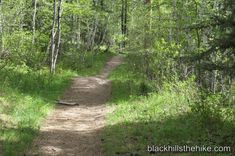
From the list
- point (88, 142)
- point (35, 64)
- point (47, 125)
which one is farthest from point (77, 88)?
point (88, 142)

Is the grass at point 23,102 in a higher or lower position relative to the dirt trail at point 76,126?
higher

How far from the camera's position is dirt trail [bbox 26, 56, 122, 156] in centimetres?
904

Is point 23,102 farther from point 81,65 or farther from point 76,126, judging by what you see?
point 81,65

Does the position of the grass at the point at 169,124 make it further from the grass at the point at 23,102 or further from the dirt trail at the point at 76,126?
the grass at the point at 23,102

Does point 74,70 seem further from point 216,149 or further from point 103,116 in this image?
point 216,149

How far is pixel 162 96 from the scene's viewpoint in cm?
1320

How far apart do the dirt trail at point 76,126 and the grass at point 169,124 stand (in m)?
0.44

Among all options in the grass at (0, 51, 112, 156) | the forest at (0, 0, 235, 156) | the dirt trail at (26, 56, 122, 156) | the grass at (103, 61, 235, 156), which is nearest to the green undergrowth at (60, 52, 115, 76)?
the forest at (0, 0, 235, 156)

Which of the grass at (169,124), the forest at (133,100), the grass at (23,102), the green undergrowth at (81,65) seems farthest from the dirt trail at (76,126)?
the green undergrowth at (81,65)

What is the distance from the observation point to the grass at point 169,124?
8.83 metres

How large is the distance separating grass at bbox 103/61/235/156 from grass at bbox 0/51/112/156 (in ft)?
7.33

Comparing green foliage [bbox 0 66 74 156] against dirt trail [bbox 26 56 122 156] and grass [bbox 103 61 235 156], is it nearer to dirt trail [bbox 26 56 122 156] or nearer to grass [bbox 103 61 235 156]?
dirt trail [bbox 26 56 122 156]

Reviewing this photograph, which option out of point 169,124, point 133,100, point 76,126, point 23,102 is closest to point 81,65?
point 133,100

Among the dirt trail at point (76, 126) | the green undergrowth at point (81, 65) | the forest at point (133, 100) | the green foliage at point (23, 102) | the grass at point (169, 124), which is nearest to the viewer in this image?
the forest at point (133, 100)
